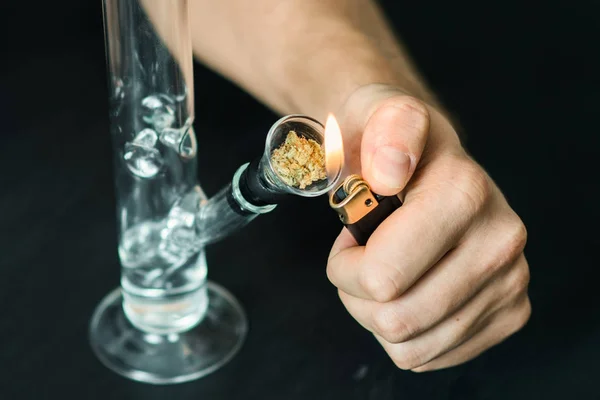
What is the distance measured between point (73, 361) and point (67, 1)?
0.61m

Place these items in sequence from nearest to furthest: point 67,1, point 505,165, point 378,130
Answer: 1. point 378,130
2. point 505,165
3. point 67,1

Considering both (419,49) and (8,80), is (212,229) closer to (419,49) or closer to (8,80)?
(8,80)

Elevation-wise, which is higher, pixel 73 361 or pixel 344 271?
pixel 344 271

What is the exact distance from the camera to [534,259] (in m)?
0.82

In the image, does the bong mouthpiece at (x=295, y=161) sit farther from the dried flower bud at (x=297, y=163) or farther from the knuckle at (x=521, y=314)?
the knuckle at (x=521, y=314)

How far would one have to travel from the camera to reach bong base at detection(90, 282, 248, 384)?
2.29 ft

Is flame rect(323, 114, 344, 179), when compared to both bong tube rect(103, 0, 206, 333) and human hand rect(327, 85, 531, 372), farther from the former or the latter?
bong tube rect(103, 0, 206, 333)

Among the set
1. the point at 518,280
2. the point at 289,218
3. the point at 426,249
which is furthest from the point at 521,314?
the point at 289,218

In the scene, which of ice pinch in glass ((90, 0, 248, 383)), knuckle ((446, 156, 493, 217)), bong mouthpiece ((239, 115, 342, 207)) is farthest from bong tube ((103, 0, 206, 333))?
knuckle ((446, 156, 493, 217))

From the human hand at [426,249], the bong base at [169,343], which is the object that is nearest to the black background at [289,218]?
the bong base at [169,343]

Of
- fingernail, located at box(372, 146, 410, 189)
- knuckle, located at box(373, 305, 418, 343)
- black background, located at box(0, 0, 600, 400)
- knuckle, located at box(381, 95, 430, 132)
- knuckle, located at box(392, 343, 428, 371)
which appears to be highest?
knuckle, located at box(381, 95, 430, 132)

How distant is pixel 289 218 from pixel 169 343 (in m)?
0.19

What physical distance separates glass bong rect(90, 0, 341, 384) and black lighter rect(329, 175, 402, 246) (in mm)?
A: 11

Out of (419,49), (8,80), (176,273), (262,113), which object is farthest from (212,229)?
(419,49)
